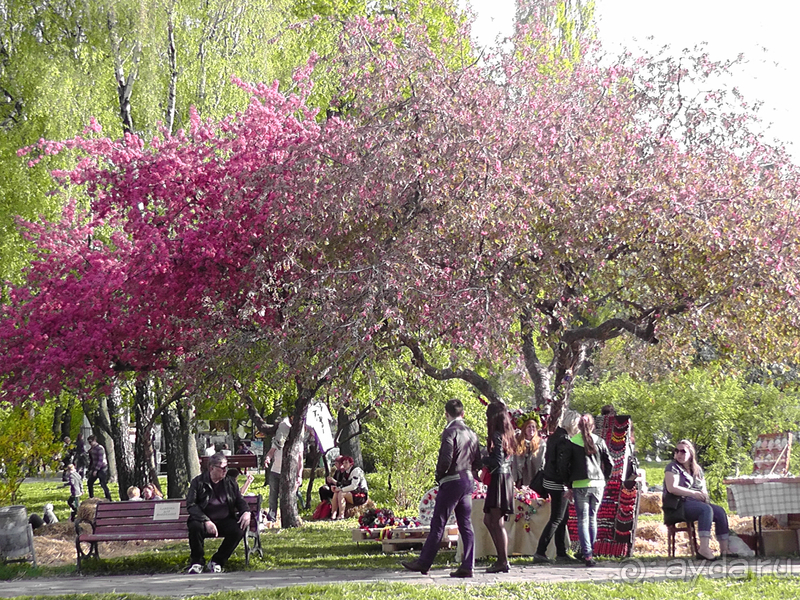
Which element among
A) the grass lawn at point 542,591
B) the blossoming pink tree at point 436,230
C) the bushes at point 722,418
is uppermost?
the blossoming pink tree at point 436,230

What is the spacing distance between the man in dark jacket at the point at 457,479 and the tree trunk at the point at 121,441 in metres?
11.5

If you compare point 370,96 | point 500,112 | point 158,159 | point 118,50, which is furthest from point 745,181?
point 118,50

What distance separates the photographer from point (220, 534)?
10.2 m

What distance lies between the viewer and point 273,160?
1308 centimetres

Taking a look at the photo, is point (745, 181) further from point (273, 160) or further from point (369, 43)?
point (273, 160)

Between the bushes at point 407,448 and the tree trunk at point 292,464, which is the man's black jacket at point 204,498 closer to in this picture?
the tree trunk at point 292,464

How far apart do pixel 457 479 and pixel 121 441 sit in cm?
1252

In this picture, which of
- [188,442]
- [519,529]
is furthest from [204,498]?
[188,442]

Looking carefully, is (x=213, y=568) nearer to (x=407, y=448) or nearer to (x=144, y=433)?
(x=407, y=448)

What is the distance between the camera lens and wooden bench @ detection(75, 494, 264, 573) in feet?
34.8

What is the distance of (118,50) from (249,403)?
7597mm

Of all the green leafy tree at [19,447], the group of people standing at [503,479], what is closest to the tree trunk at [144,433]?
the green leafy tree at [19,447]

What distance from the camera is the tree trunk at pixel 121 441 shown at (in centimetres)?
1898

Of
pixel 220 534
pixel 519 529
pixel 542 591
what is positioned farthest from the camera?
pixel 519 529
